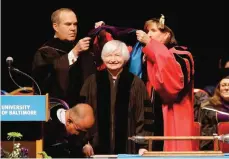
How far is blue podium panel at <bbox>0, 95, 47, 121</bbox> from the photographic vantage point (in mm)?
8148

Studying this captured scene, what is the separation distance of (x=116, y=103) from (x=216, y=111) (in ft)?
3.68

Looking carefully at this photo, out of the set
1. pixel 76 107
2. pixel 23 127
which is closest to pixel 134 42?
pixel 76 107

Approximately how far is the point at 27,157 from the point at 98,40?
5.03 feet

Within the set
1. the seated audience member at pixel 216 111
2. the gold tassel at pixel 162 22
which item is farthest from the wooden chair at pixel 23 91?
the seated audience member at pixel 216 111

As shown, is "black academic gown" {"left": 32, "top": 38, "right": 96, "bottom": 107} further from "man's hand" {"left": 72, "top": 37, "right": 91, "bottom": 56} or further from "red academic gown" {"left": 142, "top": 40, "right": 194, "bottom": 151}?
"red academic gown" {"left": 142, "top": 40, "right": 194, "bottom": 151}

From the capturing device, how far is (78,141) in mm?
8453

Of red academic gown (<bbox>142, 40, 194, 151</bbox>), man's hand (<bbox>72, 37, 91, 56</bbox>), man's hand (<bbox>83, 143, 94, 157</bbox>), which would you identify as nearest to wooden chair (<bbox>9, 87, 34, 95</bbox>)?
man's hand (<bbox>72, 37, 91, 56</bbox>)

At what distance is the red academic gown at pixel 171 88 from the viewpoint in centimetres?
834

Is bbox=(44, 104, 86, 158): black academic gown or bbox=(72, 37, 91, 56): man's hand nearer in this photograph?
bbox=(44, 104, 86, 158): black academic gown

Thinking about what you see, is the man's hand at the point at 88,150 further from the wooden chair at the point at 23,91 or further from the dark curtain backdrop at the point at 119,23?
the dark curtain backdrop at the point at 119,23

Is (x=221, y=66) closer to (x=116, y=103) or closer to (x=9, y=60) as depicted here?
(x=116, y=103)

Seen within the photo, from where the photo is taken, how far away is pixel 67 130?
28.0ft

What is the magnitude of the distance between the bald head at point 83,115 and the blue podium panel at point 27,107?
17.0 inches

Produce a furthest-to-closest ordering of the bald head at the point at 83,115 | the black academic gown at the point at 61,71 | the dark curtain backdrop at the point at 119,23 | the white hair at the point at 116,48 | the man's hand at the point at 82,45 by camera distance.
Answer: the dark curtain backdrop at the point at 119,23
the black academic gown at the point at 61,71
the man's hand at the point at 82,45
the bald head at the point at 83,115
the white hair at the point at 116,48
